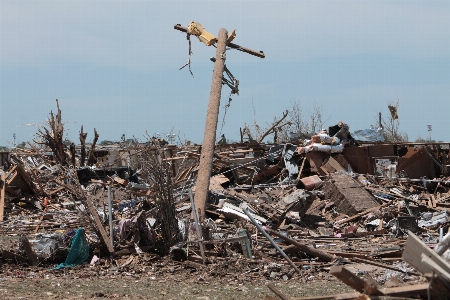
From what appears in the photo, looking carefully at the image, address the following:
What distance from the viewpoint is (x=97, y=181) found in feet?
68.6

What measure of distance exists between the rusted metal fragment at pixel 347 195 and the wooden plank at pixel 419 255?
36.3ft

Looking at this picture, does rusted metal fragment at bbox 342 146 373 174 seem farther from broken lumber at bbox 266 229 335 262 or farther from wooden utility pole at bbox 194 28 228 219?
broken lumber at bbox 266 229 335 262

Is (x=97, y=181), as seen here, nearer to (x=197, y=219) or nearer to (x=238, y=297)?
(x=197, y=219)

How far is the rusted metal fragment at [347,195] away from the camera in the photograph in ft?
52.0

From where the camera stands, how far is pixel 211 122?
1435 cm

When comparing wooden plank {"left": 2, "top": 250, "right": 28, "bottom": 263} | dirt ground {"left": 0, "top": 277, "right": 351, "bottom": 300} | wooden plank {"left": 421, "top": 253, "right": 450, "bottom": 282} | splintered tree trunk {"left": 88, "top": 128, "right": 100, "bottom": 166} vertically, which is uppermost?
splintered tree trunk {"left": 88, "top": 128, "right": 100, "bottom": 166}

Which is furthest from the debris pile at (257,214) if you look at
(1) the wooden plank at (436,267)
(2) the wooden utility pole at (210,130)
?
(2) the wooden utility pole at (210,130)

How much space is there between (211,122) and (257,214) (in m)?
2.31

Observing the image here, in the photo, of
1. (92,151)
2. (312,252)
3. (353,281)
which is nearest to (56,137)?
(92,151)

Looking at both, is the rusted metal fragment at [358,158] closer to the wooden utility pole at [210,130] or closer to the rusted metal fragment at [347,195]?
the rusted metal fragment at [347,195]

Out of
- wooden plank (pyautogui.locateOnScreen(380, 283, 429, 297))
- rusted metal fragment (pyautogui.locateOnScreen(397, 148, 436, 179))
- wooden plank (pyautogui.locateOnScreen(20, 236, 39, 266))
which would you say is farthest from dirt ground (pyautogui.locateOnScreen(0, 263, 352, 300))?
rusted metal fragment (pyautogui.locateOnScreen(397, 148, 436, 179))

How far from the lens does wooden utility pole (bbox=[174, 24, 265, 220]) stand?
43.8 feet

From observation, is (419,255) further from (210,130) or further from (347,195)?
(347,195)

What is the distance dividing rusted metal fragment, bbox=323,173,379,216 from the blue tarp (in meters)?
7.48
